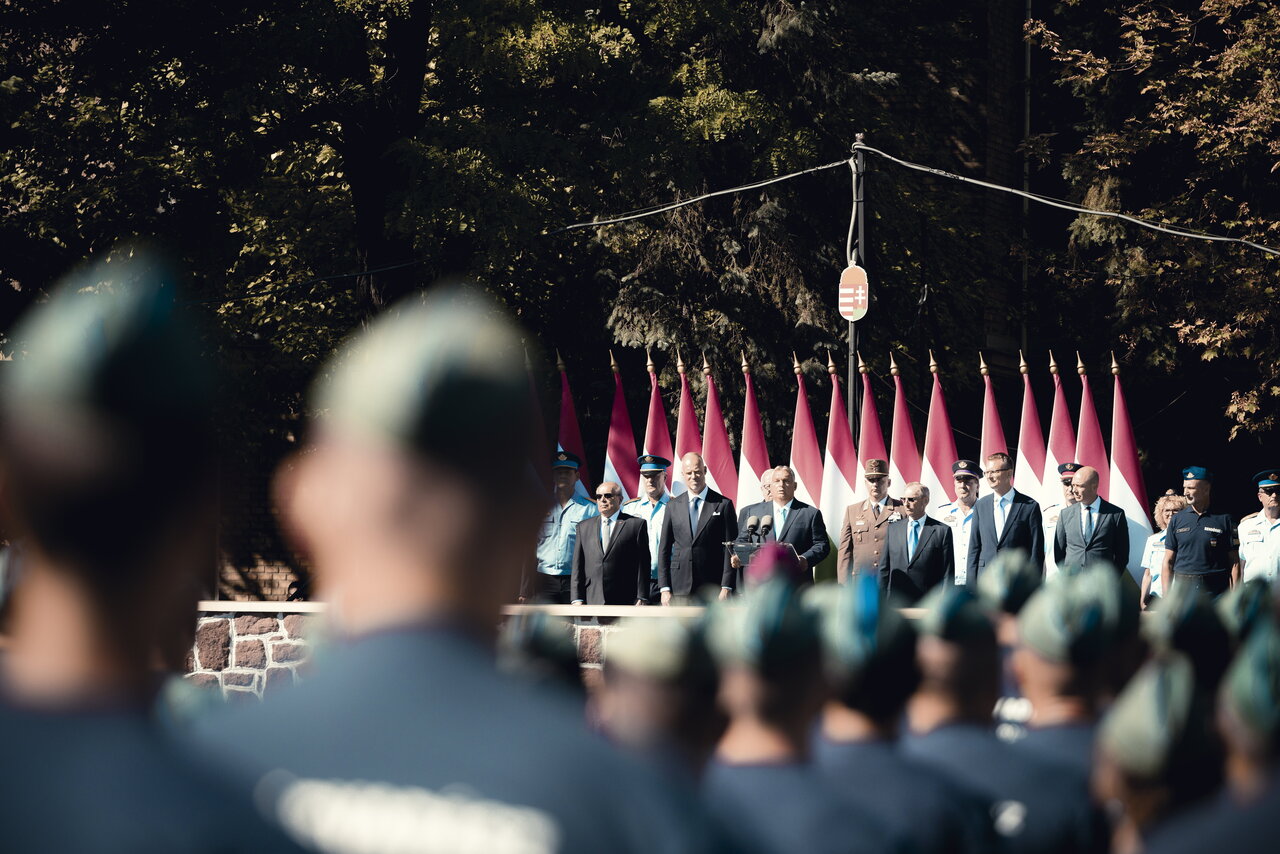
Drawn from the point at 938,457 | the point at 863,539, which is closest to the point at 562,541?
the point at 863,539

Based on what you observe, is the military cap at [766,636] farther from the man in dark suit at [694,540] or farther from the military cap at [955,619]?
the man in dark suit at [694,540]

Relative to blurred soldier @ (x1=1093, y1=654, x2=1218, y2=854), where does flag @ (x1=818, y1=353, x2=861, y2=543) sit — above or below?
above

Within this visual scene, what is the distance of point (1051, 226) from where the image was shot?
26750 millimetres

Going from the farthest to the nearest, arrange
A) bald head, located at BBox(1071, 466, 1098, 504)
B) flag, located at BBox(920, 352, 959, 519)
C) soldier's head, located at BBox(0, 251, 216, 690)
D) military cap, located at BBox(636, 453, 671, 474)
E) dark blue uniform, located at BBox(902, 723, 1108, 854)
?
1. flag, located at BBox(920, 352, 959, 519)
2. military cap, located at BBox(636, 453, 671, 474)
3. bald head, located at BBox(1071, 466, 1098, 504)
4. dark blue uniform, located at BBox(902, 723, 1108, 854)
5. soldier's head, located at BBox(0, 251, 216, 690)

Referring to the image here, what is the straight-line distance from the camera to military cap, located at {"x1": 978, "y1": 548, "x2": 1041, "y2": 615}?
13.5ft

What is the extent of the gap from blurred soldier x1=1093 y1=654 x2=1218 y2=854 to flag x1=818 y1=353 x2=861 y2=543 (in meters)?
11.8

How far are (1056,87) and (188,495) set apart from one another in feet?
88.6

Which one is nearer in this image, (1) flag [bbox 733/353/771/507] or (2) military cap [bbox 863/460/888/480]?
(2) military cap [bbox 863/460/888/480]

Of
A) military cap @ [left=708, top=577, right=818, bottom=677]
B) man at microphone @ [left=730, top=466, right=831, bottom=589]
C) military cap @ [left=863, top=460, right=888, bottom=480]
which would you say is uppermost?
military cap @ [left=863, top=460, right=888, bottom=480]

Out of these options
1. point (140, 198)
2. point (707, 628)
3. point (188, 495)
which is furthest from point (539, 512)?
point (140, 198)

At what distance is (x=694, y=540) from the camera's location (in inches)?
442

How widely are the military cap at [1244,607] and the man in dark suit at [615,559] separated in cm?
675

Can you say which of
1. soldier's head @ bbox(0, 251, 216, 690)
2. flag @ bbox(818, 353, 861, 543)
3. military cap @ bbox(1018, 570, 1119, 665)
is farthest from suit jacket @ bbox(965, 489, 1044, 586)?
soldier's head @ bbox(0, 251, 216, 690)

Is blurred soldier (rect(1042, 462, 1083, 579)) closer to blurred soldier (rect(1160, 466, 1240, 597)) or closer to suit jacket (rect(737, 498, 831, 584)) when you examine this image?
blurred soldier (rect(1160, 466, 1240, 597))
